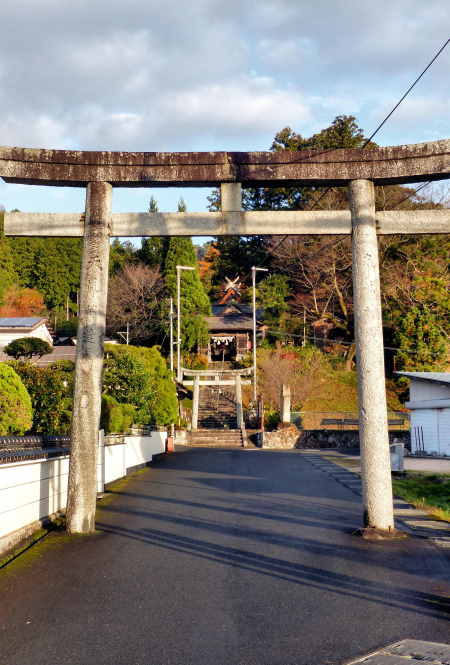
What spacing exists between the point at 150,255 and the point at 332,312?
19397mm

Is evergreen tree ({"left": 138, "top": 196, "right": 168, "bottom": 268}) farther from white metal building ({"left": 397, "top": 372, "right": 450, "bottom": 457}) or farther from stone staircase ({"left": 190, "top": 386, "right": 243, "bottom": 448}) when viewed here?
white metal building ({"left": 397, "top": 372, "right": 450, "bottom": 457})

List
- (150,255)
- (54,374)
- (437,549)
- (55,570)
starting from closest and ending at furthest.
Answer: (55,570) < (437,549) < (54,374) < (150,255)

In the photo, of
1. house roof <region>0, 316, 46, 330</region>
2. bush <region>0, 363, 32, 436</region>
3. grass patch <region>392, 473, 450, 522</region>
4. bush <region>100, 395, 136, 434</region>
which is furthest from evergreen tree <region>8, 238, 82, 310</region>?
bush <region>0, 363, 32, 436</region>

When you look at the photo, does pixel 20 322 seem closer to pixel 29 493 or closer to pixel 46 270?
pixel 46 270

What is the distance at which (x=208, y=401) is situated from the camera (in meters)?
46.7

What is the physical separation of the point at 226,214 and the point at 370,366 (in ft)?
10.2

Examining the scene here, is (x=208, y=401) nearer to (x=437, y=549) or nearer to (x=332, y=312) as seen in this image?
(x=332, y=312)

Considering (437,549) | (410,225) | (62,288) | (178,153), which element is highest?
(62,288)

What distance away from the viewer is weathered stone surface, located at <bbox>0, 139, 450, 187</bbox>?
9.48 m

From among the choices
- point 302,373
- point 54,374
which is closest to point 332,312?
point 302,373

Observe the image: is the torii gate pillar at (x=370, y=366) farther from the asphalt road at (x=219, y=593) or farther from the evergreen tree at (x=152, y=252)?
the evergreen tree at (x=152, y=252)

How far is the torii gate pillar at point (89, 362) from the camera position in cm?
907

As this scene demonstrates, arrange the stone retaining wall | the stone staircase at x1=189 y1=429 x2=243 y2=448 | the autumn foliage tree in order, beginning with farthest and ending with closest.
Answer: the autumn foliage tree → the stone retaining wall → the stone staircase at x1=189 y1=429 x2=243 y2=448

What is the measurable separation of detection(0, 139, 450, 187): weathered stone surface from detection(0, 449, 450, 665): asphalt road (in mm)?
5198
